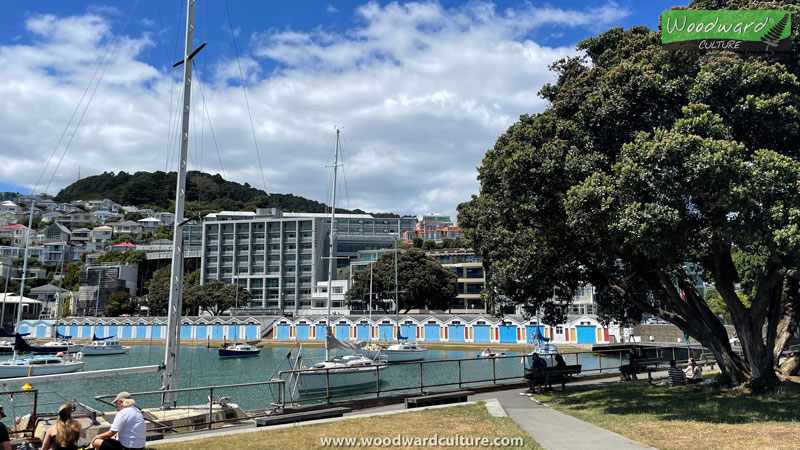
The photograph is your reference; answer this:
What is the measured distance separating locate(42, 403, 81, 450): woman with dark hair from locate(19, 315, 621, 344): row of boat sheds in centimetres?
5142

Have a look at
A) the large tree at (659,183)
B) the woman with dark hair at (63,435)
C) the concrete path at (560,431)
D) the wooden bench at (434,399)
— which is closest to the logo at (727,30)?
the large tree at (659,183)

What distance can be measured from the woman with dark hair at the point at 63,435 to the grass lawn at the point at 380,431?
2434mm

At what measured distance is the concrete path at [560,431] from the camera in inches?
442

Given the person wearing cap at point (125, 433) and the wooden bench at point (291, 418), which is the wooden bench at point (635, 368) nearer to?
the wooden bench at point (291, 418)

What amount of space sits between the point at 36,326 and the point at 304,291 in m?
51.8

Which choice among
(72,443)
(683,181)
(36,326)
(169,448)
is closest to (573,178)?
(683,181)

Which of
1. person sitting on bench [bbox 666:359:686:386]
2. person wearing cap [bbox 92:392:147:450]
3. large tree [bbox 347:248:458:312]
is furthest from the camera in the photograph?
large tree [bbox 347:248:458:312]

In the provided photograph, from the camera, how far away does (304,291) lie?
12475 centimetres

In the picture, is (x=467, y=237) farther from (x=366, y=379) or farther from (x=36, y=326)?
(x=36, y=326)

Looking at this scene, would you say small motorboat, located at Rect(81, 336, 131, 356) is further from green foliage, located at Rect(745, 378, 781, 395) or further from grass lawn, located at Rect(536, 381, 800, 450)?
Result: green foliage, located at Rect(745, 378, 781, 395)

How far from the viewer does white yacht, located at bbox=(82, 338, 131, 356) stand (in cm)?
7425

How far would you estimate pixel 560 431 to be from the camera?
1274cm

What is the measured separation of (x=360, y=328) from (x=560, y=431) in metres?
69.5

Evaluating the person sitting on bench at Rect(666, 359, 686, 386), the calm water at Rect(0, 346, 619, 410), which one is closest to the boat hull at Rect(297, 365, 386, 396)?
the calm water at Rect(0, 346, 619, 410)
